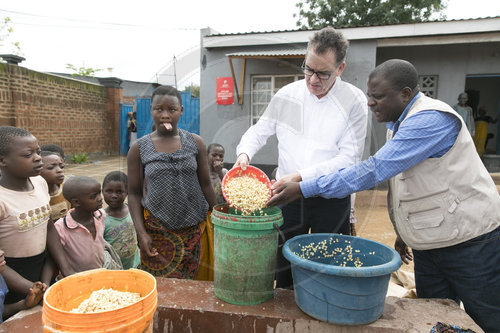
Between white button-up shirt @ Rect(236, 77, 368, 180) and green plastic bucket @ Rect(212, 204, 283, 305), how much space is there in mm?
441

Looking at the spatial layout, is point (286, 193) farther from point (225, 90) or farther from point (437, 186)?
point (225, 90)

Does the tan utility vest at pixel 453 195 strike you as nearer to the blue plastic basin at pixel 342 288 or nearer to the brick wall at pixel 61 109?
the blue plastic basin at pixel 342 288

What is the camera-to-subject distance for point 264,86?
304 inches

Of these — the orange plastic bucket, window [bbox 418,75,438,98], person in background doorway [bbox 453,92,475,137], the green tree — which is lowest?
the orange plastic bucket

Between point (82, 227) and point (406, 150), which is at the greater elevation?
point (406, 150)

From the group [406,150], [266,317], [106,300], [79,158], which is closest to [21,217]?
[106,300]

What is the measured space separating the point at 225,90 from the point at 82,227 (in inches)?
227

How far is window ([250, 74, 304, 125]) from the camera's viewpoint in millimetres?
7566

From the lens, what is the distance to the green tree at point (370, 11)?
17.0 m

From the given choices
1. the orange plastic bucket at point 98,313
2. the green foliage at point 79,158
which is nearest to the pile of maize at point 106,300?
the orange plastic bucket at point 98,313

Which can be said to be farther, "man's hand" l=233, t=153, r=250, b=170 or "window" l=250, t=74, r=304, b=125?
"window" l=250, t=74, r=304, b=125

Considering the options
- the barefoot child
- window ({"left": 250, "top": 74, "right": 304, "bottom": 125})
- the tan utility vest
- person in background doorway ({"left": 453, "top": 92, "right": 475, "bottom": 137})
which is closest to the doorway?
person in background doorway ({"left": 453, "top": 92, "right": 475, "bottom": 137})

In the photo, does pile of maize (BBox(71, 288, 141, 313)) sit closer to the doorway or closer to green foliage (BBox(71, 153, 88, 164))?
green foliage (BBox(71, 153, 88, 164))

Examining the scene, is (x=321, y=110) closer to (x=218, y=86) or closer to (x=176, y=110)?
(x=176, y=110)
